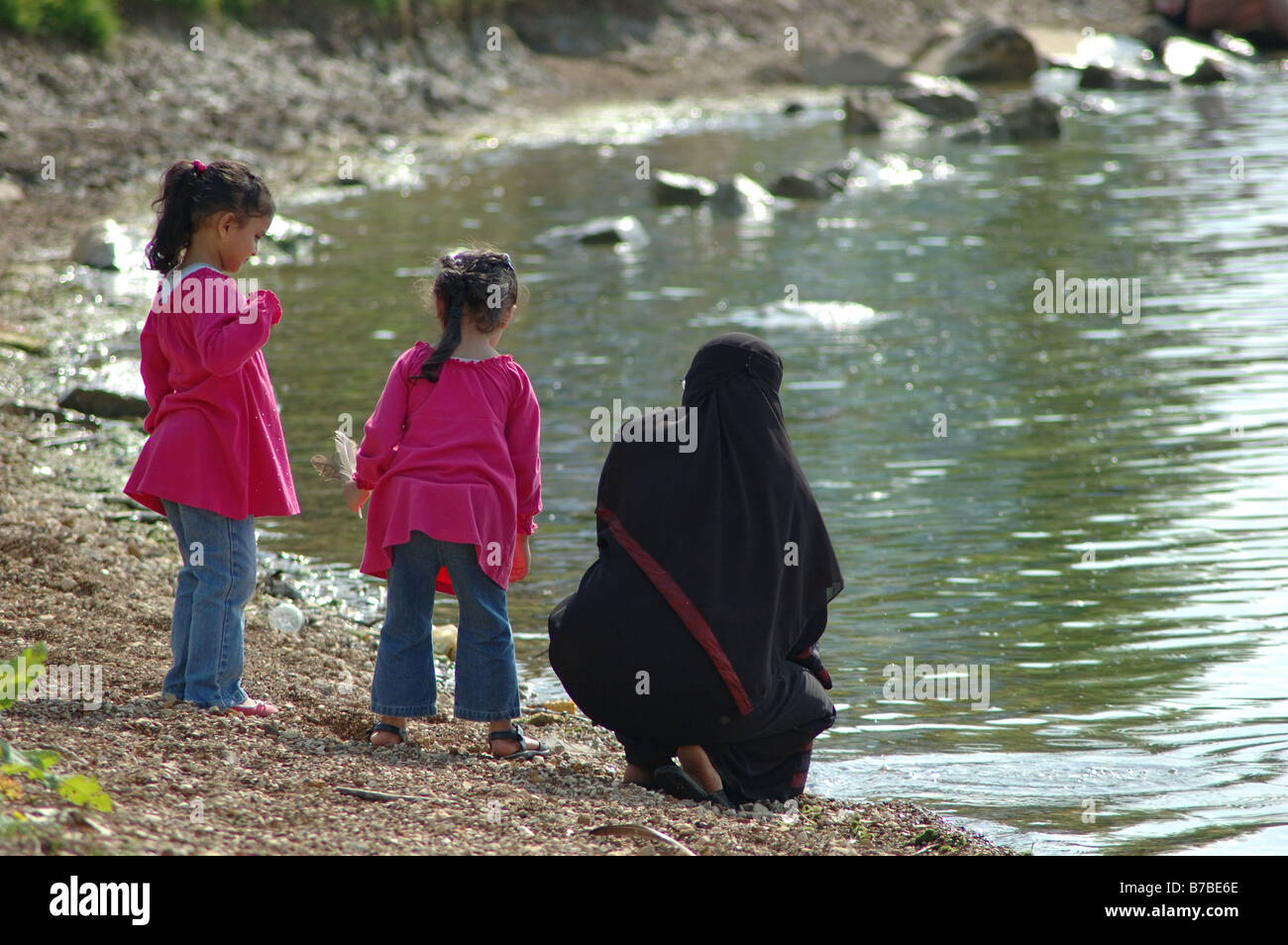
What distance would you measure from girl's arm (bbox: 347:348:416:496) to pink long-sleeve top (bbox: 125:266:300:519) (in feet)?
1.06

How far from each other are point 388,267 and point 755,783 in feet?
37.7

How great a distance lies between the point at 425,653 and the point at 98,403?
5538mm

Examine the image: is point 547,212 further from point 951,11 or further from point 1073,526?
point 951,11

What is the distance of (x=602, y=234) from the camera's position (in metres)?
17.2

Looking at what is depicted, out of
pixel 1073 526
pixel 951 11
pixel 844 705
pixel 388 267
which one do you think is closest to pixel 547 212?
pixel 388 267

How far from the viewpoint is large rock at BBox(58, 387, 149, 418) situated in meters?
9.45

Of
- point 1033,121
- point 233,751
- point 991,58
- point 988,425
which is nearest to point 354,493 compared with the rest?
point 233,751

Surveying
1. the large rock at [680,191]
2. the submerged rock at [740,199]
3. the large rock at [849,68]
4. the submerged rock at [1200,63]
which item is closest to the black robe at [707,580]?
the submerged rock at [740,199]

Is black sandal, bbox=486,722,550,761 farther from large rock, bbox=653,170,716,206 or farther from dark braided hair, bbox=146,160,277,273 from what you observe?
large rock, bbox=653,170,716,206

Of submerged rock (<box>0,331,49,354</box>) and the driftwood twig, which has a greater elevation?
submerged rock (<box>0,331,49,354</box>)

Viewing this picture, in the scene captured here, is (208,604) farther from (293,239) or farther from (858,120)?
(858,120)

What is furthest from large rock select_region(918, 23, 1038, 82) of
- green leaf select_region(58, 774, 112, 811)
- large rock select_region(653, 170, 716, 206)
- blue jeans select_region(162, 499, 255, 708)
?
green leaf select_region(58, 774, 112, 811)

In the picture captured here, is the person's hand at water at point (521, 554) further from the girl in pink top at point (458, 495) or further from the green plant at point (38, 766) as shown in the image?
the green plant at point (38, 766)
